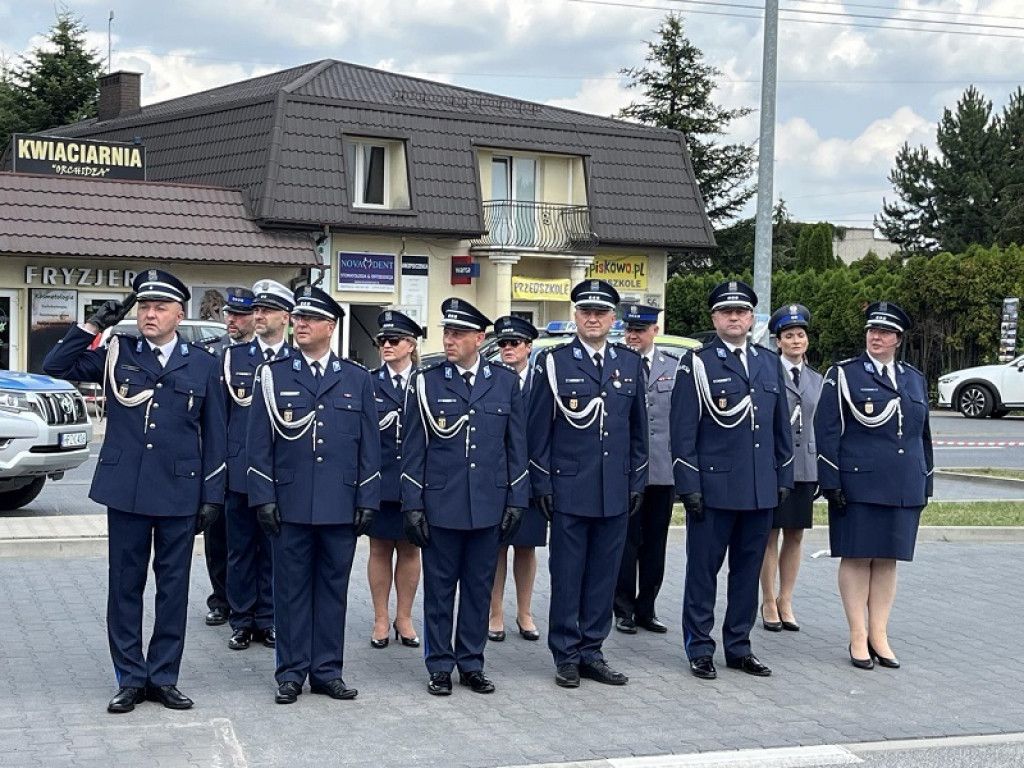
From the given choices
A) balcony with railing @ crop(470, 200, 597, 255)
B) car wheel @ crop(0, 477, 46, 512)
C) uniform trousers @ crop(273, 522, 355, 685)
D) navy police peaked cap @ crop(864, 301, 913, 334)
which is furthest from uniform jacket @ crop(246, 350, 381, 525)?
balcony with railing @ crop(470, 200, 597, 255)

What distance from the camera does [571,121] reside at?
40.3m

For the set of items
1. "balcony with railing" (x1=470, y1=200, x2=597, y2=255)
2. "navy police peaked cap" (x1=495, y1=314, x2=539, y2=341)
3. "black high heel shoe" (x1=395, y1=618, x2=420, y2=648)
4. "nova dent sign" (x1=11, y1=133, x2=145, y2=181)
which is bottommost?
"black high heel shoe" (x1=395, y1=618, x2=420, y2=648)

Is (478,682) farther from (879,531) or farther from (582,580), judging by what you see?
(879,531)

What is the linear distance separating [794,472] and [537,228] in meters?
28.4

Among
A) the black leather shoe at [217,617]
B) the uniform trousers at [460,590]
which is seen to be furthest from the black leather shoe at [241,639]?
the uniform trousers at [460,590]

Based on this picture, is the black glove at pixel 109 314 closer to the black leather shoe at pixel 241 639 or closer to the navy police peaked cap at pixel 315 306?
the navy police peaked cap at pixel 315 306

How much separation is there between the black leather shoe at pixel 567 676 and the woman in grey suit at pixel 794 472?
1.92m

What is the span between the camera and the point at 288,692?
743cm

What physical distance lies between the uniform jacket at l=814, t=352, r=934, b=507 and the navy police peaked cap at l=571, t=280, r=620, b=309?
1.45m

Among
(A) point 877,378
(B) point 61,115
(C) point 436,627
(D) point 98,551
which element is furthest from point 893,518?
(B) point 61,115

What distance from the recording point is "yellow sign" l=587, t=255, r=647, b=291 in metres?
39.2

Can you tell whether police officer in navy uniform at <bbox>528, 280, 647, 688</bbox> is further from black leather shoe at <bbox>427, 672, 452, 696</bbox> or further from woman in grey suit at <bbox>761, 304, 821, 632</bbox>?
woman in grey suit at <bbox>761, 304, 821, 632</bbox>

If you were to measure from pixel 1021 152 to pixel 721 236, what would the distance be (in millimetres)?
17934

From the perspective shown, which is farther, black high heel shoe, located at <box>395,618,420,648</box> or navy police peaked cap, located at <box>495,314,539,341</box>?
navy police peaked cap, located at <box>495,314,539,341</box>
